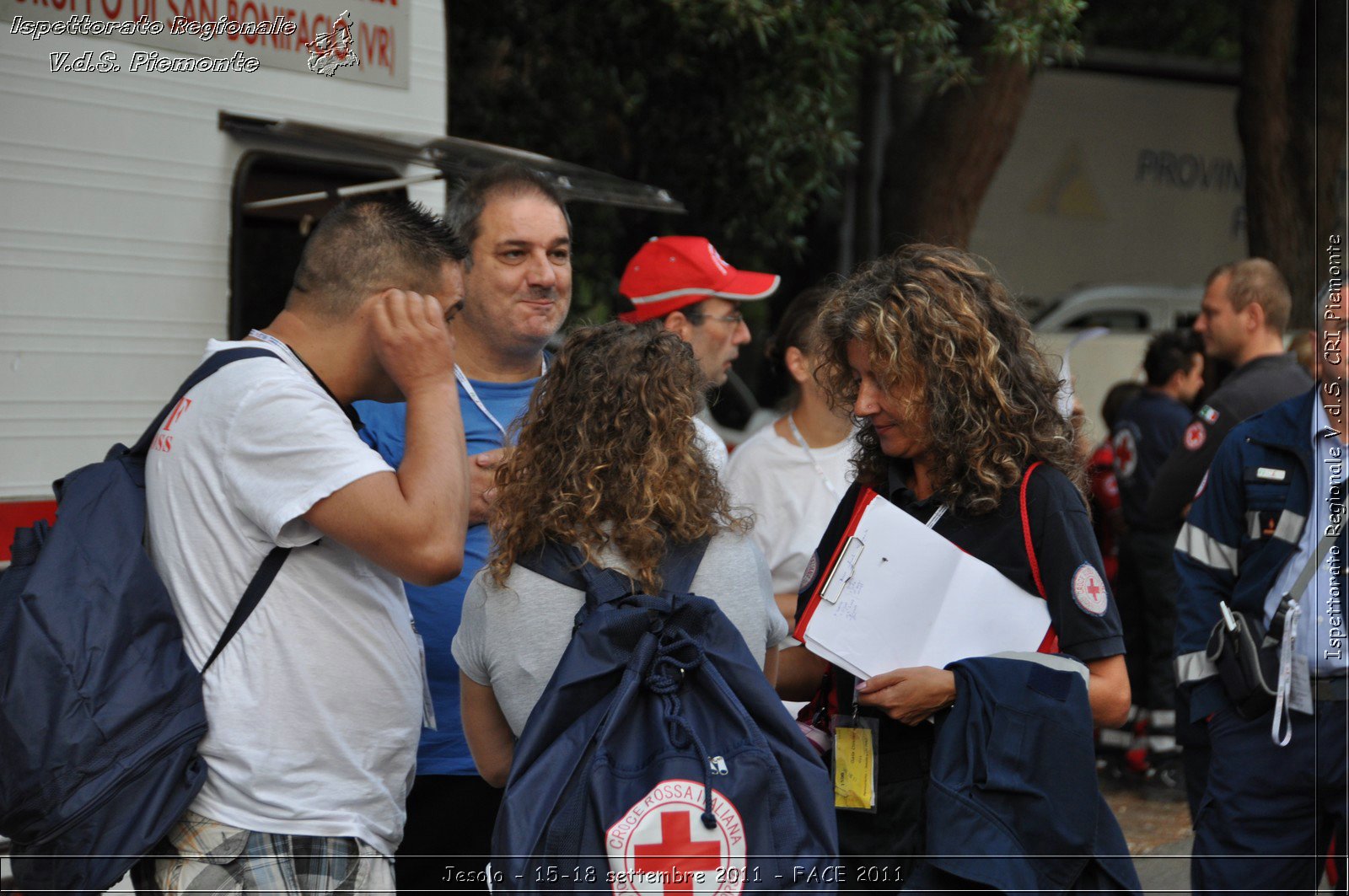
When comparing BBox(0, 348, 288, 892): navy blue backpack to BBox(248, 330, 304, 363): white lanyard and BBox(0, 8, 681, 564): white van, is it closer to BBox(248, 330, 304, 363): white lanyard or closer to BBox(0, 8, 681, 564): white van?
BBox(248, 330, 304, 363): white lanyard

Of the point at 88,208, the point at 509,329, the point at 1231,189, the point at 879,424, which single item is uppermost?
the point at 1231,189

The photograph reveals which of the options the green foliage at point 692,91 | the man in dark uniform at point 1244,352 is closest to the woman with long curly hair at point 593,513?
the man in dark uniform at point 1244,352

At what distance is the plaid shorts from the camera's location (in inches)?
91.0

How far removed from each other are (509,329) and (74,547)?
56.3 inches

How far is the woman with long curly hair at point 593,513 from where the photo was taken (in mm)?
2463

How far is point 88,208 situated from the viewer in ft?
14.4

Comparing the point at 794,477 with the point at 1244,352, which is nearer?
the point at 794,477

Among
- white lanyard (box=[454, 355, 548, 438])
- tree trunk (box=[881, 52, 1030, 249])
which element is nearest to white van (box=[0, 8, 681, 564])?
white lanyard (box=[454, 355, 548, 438])

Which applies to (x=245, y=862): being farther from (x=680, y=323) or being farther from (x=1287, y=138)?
(x=1287, y=138)

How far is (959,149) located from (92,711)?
7.43m

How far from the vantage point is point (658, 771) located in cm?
227

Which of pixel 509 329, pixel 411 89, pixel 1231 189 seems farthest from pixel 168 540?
pixel 1231 189

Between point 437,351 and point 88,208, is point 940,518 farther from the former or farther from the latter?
point 88,208

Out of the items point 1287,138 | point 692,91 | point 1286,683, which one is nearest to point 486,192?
Result: point 1286,683
